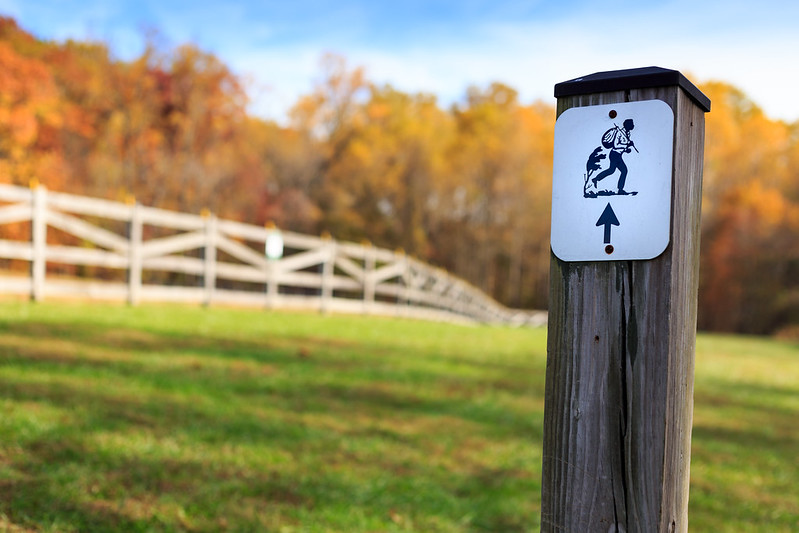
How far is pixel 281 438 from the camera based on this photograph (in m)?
4.42

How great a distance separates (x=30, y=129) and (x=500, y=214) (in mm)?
30975

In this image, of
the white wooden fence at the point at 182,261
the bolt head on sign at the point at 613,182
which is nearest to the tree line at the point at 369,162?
the white wooden fence at the point at 182,261

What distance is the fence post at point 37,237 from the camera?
989cm

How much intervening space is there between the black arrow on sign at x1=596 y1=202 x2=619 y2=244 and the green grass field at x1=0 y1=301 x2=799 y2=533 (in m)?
2.13

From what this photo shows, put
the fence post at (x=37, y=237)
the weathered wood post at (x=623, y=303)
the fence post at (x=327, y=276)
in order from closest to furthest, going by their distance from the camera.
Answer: the weathered wood post at (x=623, y=303) < the fence post at (x=37, y=237) < the fence post at (x=327, y=276)

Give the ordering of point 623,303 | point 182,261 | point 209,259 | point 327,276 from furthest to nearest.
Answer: point 327,276 < point 209,259 < point 182,261 < point 623,303

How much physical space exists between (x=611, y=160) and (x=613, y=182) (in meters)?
0.06

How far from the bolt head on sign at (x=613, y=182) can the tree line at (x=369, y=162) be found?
2519 centimetres

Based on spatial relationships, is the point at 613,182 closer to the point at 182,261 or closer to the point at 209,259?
the point at 182,261

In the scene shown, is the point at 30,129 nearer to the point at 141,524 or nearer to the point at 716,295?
the point at 141,524

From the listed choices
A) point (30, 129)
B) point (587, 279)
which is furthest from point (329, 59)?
point (587, 279)

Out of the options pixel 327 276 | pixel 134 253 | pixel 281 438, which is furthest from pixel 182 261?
pixel 281 438

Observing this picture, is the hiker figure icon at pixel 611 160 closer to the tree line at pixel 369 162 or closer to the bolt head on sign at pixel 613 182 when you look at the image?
the bolt head on sign at pixel 613 182

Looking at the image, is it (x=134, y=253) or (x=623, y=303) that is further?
(x=134, y=253)
